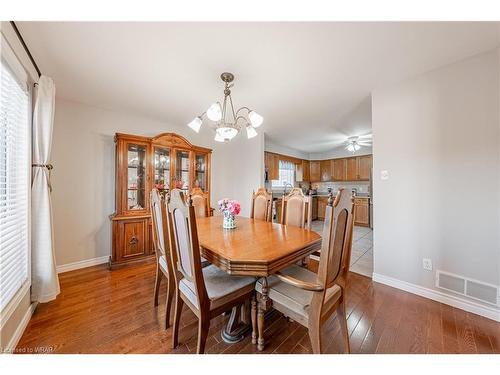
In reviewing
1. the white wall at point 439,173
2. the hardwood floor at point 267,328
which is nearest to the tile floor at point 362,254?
the white wall at point 439,173

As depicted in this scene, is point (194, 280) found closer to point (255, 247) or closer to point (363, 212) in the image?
point (255, 247)

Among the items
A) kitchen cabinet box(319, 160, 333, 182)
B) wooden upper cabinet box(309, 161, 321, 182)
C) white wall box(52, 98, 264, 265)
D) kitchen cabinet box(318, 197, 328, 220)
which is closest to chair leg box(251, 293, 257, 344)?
white wall box(52, 98, 264, 265)

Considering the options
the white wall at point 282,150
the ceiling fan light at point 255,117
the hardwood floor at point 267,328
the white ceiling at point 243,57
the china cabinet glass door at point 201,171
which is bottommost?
the hardwood floor at point 267,328

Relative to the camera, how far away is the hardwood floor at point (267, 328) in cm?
138

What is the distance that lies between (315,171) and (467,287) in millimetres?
5143

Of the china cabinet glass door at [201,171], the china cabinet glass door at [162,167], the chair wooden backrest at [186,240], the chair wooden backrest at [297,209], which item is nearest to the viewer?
the chair wooden backrest at [186,240]

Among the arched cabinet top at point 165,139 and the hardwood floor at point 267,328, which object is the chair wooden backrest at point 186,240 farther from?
the arched cabinet top at point 165,139

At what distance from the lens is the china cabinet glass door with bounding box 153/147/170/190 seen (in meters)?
3.13

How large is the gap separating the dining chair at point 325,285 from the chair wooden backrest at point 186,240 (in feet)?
1.35

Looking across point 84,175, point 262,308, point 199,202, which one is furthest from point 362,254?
point 84,175

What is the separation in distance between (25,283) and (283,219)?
8.03 ft
